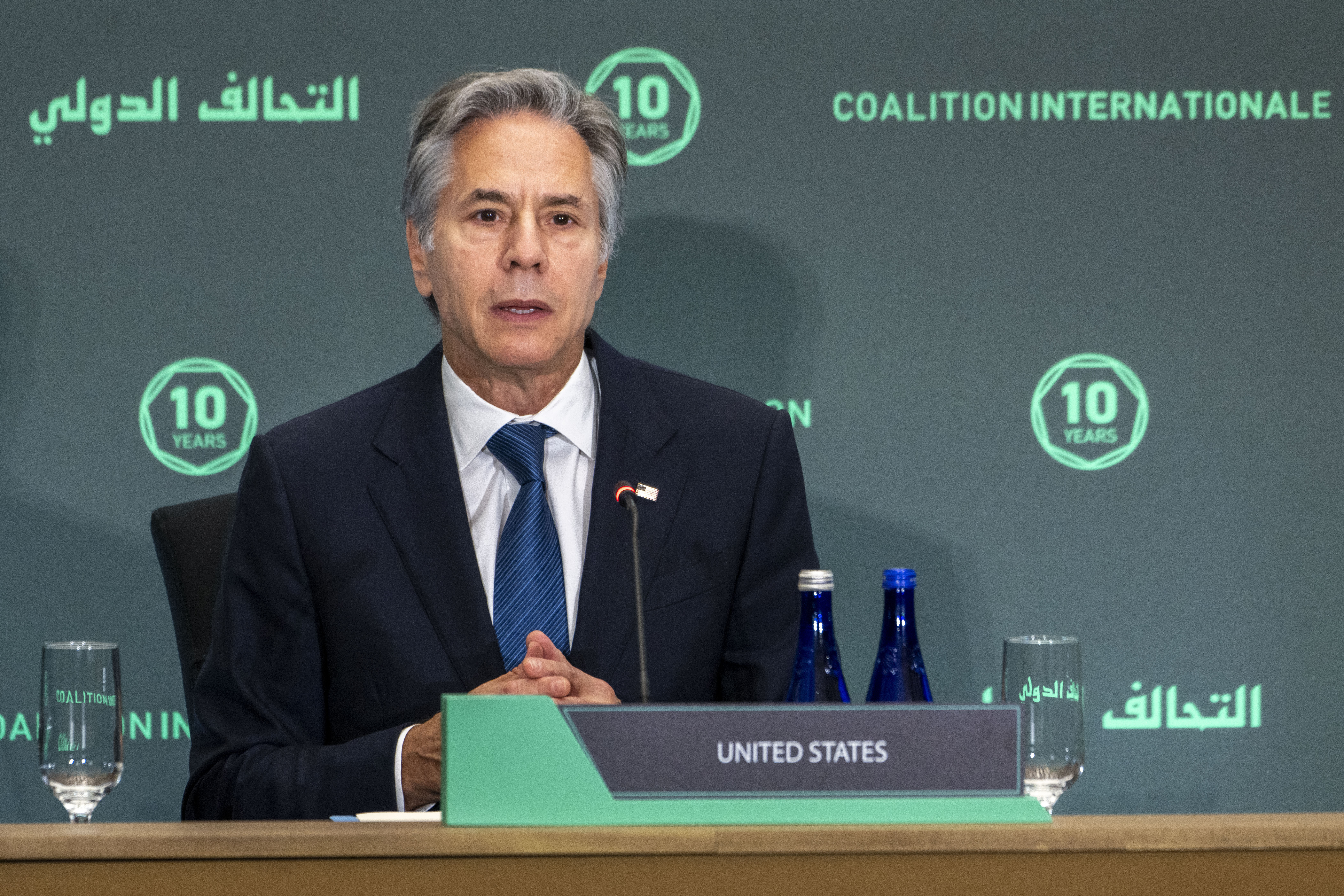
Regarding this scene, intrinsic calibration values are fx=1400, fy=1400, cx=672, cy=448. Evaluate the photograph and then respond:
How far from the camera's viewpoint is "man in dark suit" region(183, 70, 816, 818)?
1.82 metres

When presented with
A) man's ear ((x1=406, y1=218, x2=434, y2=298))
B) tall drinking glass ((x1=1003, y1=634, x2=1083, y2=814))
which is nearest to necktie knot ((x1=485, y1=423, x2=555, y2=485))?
man's ear ((x1=406, y1=218, x2=434, y2=298))

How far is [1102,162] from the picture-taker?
2.85 m

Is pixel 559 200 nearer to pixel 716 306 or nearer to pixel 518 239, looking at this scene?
pixel 518 239

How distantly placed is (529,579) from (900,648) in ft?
1.97

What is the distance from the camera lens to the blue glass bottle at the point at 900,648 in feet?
4.66

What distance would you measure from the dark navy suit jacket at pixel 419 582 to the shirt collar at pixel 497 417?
1.0 inches

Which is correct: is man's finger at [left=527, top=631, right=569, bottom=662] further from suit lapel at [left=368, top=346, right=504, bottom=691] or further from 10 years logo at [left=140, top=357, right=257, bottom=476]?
10 years logo at [left=140, top=357, right=257, bottom=476]

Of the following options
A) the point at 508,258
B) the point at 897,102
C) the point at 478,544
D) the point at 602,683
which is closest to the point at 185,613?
the point at 478,544

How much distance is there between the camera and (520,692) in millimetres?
1451

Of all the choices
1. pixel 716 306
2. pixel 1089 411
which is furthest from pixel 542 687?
pixel 1089 411

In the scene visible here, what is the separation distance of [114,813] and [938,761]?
2.23 metres

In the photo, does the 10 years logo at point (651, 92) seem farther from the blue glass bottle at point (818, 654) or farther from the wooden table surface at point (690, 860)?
the wooden table surface at point (690, 860)

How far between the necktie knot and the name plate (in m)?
0.91

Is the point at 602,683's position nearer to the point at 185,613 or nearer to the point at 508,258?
the point at 508,258
